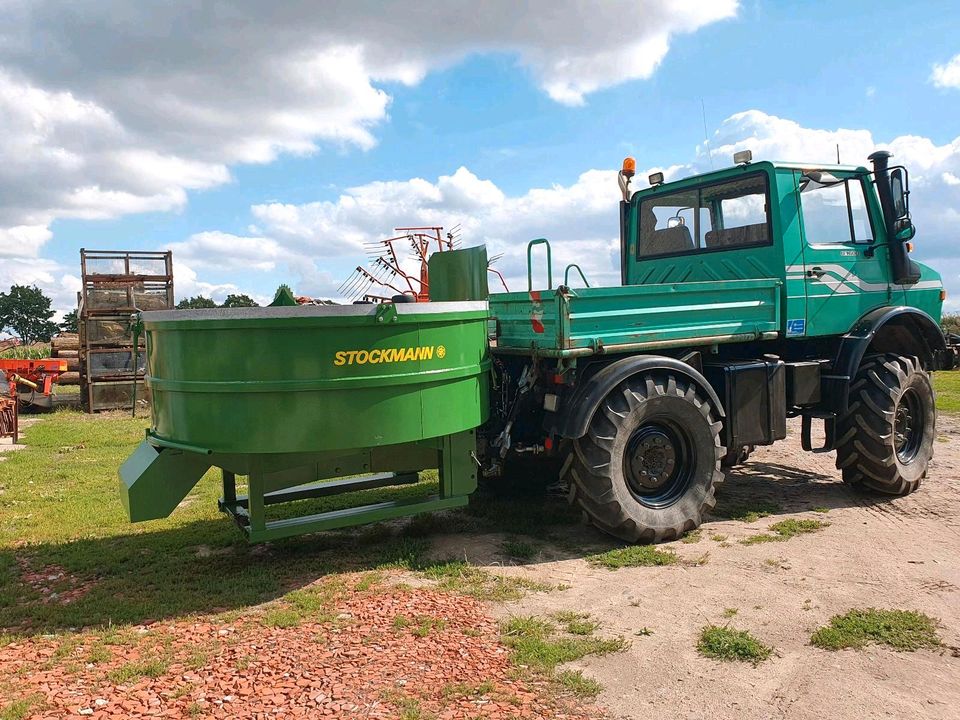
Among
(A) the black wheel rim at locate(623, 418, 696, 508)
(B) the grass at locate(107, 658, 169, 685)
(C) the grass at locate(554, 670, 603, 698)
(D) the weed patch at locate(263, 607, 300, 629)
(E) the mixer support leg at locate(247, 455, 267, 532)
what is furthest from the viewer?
(A) the black wheel rim at locate(623, 418, 696, 508)

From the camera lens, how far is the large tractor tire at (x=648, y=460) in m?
5.32

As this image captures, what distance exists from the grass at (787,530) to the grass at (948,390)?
26.5 ft

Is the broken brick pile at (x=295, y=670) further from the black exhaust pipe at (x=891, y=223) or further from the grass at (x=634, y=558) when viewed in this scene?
the black exhaust pipe at (x=891, y=223)

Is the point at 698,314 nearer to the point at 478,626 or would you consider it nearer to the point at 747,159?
the point at 747,159

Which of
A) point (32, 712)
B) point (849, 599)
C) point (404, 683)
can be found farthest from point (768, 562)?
point (32, 712)

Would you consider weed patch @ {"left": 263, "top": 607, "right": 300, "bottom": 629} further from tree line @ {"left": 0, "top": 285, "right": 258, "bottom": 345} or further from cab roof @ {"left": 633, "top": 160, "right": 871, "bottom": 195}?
tree line @ {"left": 0, "top": 285, "right": 258, "bottom": 345}

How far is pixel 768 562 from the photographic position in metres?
5.10

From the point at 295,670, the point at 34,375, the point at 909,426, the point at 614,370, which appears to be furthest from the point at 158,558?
the point at 34,375

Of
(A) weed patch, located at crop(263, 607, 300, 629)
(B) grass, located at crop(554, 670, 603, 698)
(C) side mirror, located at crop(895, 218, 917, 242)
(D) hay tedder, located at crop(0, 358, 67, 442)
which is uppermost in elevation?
(C) side mirror, located at crop(895, 218, 917, 242)

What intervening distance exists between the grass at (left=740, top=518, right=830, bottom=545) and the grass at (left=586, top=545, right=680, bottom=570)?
0.74 metres

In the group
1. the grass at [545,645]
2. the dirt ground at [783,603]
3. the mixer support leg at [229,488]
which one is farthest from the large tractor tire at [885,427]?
the mixer support leg at [229,488]

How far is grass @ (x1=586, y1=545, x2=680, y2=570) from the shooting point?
16.8ft

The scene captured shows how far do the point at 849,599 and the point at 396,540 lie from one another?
122 inches

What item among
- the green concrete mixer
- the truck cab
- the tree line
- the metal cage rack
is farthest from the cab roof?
the tree line
